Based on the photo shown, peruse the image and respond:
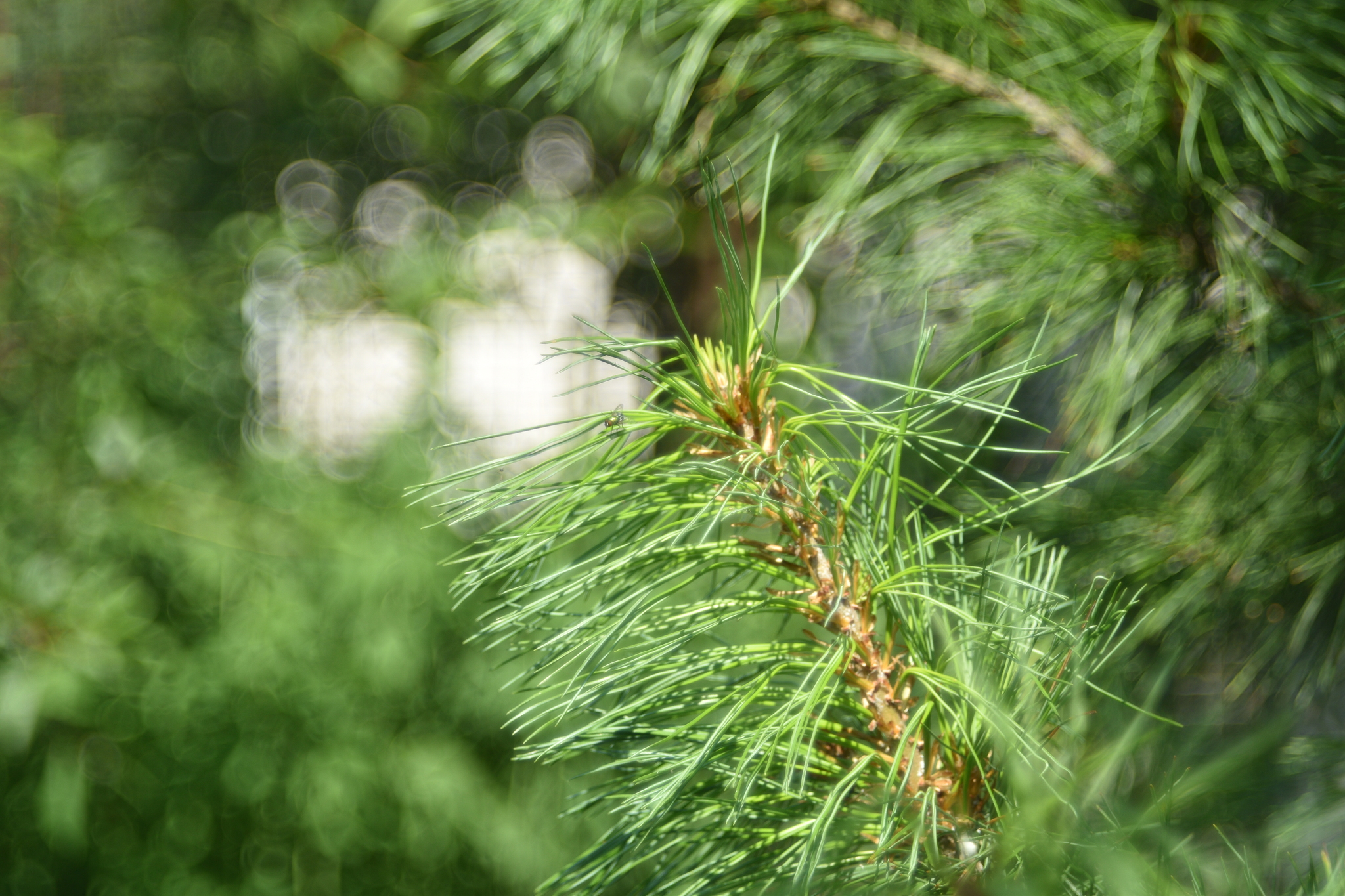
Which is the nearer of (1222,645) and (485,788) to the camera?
(1222,645)

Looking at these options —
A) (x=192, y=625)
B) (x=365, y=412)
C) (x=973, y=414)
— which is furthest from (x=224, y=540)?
(x=973, y=414)

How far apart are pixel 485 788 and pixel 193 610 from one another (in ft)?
1.07

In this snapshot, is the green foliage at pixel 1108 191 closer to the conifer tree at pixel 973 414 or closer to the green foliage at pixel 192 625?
the conifer tree at pixel 973 414

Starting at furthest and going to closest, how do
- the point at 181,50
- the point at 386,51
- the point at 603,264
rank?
the point at 603,264
the point at 181,50
the point at 386,51

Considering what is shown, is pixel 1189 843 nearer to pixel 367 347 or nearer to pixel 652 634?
pixel 652 634

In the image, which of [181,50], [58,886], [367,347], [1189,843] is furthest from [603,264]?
[1189,843]

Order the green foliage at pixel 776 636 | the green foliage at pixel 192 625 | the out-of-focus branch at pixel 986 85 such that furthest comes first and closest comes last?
the green foliage at pixel 192 625, the out-of-focus branch at pixel 986 85, the green foliage at pixel 776 636

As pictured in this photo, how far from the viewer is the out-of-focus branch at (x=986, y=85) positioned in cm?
29

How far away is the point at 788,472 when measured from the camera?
20 cm

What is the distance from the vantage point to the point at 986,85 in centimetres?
29

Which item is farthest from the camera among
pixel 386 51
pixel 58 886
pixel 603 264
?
pixel 603 264

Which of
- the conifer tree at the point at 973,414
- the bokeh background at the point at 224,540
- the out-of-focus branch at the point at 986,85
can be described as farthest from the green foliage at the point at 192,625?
the out-of-focus branch at the point at 986,85

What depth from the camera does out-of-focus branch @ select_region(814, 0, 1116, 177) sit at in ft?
0.94

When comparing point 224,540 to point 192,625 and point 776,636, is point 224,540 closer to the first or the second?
point 192,625
